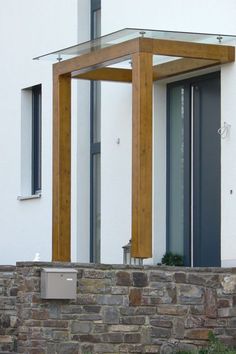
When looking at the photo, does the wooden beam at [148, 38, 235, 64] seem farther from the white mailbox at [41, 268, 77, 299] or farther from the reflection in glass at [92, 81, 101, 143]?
the reflection in glass at [92, 81, 101, 143]

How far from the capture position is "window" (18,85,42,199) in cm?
2153

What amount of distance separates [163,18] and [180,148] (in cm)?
182

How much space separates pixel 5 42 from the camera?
Answer: 22.5 meters

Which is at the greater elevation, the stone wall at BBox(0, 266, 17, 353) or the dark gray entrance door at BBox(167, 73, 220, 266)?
the dark gray entrance door at BBox(167, 73, 220, 266)

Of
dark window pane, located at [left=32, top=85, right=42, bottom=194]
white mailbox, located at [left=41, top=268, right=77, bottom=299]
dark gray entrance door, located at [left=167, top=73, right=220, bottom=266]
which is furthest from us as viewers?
dark window pane, located at [left=32, top=85, right=42, bottom=194]

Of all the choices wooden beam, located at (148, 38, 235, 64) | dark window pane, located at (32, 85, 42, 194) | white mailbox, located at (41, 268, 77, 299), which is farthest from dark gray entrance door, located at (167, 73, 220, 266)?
dark window pane, located at (32, 85, 42, 194)

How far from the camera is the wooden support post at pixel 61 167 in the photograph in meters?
17.7

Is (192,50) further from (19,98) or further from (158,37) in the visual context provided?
(19,98)

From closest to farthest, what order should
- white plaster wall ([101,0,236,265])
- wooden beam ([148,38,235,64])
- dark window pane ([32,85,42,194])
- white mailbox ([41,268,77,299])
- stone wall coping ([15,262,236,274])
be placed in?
1. white mailbox ([41,268,77,299])
2. stone wall coping ([15,262,236,274])
3. wooden beam ([148,38,235,64])
4. white plaster wall ([101,0,236,265])
5. dark window pane ([32,85,42,194])

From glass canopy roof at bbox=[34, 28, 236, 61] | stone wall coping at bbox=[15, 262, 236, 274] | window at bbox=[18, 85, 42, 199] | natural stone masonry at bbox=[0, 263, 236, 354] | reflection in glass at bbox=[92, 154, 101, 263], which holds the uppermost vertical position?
glass canopy roof at bbox=[34, 28, 236, 61]

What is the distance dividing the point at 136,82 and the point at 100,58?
127 centimetres

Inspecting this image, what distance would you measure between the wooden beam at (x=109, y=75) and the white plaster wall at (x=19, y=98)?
204cm

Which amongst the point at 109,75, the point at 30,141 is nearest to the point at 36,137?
the point at 30,141

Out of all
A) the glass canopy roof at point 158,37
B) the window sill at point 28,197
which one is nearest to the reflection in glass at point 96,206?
the window sill at point 28,197
